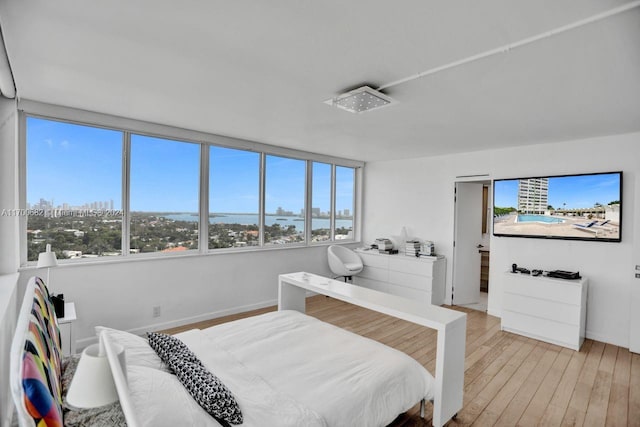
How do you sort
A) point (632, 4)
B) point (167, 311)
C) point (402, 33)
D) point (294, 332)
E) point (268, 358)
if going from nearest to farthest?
1. point (632, 4)
2. point (402, 33)
3. point (268, 358)
4. point (294, 332)
5. point (167, 311)

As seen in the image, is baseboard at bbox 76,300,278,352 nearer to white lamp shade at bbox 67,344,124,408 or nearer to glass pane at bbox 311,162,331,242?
glass pane at bbox 311,162,331,242

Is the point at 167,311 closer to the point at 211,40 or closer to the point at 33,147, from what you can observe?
the point at 33,147

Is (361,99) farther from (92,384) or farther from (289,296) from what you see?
(92,384)

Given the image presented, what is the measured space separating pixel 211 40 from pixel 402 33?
1068mm

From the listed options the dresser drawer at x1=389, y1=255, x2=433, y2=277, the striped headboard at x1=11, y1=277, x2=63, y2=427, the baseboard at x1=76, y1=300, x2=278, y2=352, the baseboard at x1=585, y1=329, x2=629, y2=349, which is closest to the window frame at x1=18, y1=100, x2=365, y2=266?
the baseboard at x1=76, y1=300, x2=278, y2=352

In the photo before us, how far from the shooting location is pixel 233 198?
4.60 metres

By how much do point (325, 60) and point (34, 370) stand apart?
2.05 meters


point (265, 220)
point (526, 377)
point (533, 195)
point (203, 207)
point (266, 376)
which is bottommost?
point (526, 377)

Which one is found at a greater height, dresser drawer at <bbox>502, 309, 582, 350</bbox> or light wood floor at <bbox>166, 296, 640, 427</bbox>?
dresser drawer at <bbox>502, 309, 582, 350</bbox>

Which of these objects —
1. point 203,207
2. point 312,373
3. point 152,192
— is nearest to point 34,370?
point 312,373

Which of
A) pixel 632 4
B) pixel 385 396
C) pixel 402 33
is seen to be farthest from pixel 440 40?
pixel 385 396

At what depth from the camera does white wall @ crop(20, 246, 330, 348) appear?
3283 millimetres

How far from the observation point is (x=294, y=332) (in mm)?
2471

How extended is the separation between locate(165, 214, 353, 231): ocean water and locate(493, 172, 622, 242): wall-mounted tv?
2731 mm
